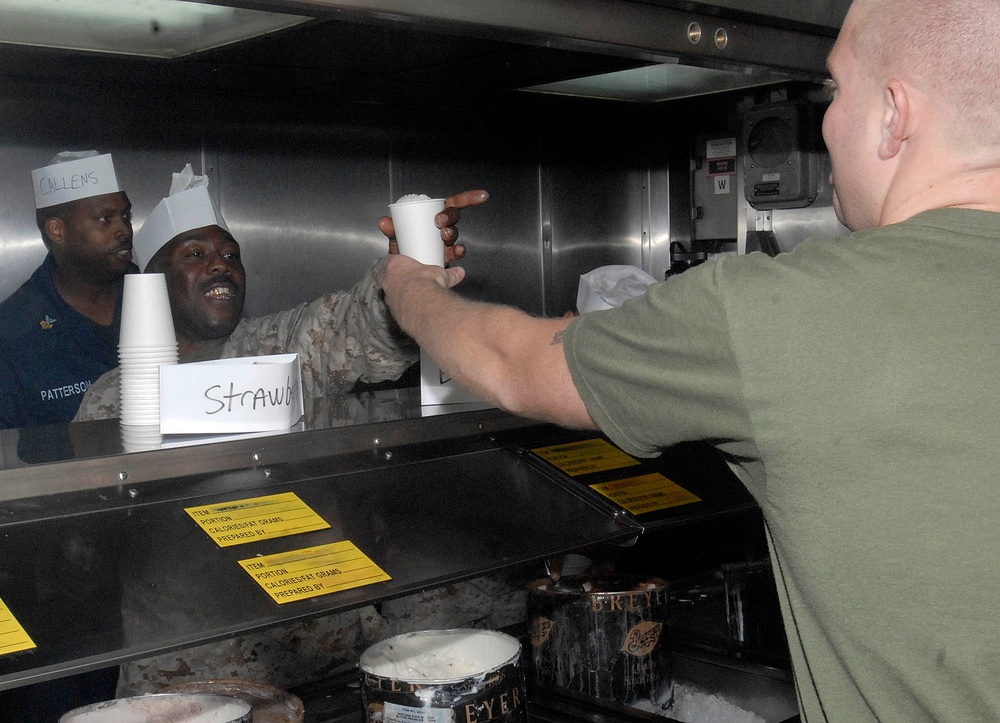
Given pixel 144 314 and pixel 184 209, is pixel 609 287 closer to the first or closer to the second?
pixel 144 314

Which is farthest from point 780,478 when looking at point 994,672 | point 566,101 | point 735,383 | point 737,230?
point 566,101

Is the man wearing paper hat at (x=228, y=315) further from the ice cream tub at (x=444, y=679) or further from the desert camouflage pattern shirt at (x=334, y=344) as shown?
the ice cream tub at (x=444, y=679)

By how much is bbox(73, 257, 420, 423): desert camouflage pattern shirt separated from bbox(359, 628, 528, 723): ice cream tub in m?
0.87

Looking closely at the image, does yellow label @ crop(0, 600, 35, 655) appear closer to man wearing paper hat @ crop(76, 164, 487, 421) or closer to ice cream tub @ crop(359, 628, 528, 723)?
ice cream tub @ crop(359, 628, 528, 723)

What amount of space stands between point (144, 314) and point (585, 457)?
2.15 ft

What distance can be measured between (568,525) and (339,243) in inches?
73.4

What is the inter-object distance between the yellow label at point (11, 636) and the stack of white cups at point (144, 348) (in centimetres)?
40

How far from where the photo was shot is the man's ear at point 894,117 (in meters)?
0.96

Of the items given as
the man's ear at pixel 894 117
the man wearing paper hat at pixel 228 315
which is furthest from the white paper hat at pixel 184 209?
the man's ear at pixel 894 117

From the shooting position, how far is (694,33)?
1330 mm

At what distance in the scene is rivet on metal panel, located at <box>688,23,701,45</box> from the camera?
4.34 feet

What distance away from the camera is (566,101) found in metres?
3.25

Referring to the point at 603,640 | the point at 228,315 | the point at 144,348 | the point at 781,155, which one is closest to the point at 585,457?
the point at 603,640

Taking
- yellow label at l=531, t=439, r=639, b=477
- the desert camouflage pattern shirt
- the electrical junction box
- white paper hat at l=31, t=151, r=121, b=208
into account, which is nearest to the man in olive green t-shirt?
yellow label at l=531, t=439, r=639, b=477
